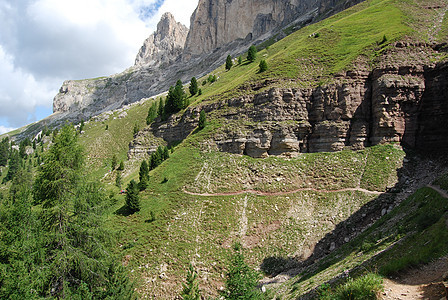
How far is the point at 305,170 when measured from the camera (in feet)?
118

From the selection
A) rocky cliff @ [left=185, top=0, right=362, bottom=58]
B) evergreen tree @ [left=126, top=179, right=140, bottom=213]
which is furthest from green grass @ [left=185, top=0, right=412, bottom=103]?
rocky cliff @ [left=185, top=0, right=362, bottom=58]

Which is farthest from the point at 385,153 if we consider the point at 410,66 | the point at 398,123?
the point at 410,66

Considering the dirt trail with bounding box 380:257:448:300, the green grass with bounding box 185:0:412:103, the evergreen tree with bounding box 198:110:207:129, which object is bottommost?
the dirt trail with bounding box 380:257:448:300

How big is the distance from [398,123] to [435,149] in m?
5.91

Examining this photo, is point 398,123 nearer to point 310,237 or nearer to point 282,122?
point 282,122

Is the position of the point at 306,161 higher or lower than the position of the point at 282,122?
lower

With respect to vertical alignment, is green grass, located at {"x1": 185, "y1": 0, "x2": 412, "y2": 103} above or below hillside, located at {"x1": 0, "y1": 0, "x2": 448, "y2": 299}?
above

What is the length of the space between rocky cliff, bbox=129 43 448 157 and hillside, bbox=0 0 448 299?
0.55ft

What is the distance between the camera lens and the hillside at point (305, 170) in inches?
985

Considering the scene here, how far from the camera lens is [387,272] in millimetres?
10859

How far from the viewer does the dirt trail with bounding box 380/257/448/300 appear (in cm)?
811

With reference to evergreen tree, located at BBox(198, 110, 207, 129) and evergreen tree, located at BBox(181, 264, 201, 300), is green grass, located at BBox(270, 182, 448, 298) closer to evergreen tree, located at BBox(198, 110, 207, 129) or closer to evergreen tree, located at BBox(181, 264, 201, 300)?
evergreen tree, located at BBox(181, 264, 201, 300)

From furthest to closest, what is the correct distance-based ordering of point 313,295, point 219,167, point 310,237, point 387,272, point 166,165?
point 166,165 < point 219,167 < point 310,237 < point 313,295 < point 387,272

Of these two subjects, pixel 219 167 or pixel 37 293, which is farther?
pixel 219 167
